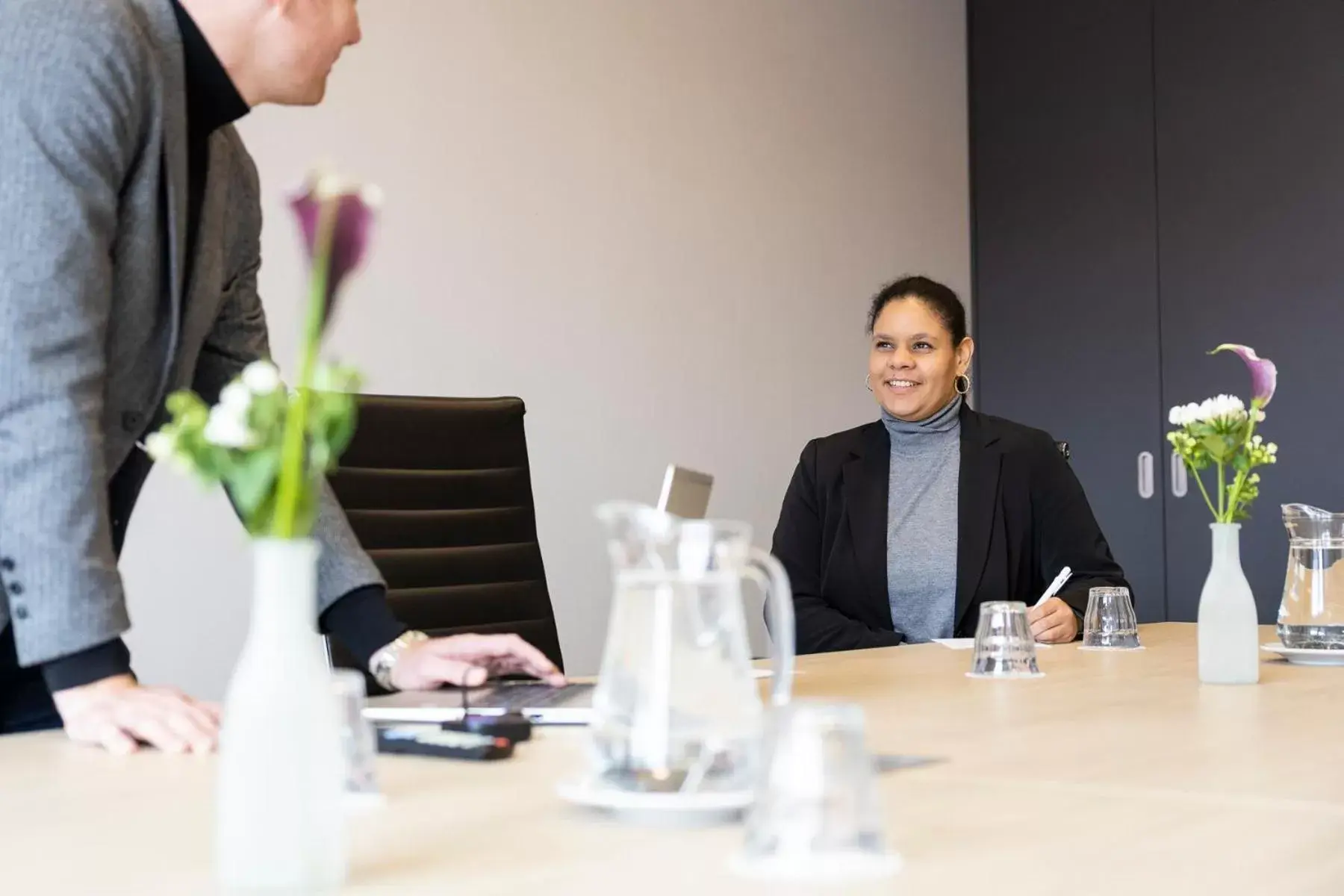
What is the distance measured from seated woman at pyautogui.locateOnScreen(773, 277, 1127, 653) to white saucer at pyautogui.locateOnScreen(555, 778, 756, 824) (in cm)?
219

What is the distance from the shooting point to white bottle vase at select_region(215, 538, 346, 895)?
2.29 feet

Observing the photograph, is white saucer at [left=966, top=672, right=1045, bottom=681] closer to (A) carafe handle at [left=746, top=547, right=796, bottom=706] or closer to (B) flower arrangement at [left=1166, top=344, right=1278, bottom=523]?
(B) flower arrangement at [left=1166, top=344, right=1278, bottom=523]

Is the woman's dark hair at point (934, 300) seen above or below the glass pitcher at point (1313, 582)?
above

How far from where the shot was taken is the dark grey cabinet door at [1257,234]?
471cm

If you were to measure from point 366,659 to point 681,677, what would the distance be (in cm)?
84

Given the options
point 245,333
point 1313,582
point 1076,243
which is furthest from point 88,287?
point 1076,243

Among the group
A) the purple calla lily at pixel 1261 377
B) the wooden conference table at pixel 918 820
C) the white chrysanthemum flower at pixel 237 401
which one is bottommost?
the wooden conference table at pixel 918 820

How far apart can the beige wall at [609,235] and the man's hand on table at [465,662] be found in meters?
1.51

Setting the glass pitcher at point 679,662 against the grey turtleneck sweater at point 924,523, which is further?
the grey turtleneck sweater at point 924,523

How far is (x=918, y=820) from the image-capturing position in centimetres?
89

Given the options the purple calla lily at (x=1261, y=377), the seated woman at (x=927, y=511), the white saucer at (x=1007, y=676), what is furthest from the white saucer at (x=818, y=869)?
the seated woman at (x=927, y=511)

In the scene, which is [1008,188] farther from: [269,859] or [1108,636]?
[269,859]

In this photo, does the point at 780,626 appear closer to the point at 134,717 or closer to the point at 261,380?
the point at 261,380

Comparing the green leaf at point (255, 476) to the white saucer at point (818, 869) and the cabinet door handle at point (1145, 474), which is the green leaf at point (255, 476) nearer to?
the white saucer at point (818, 869)
